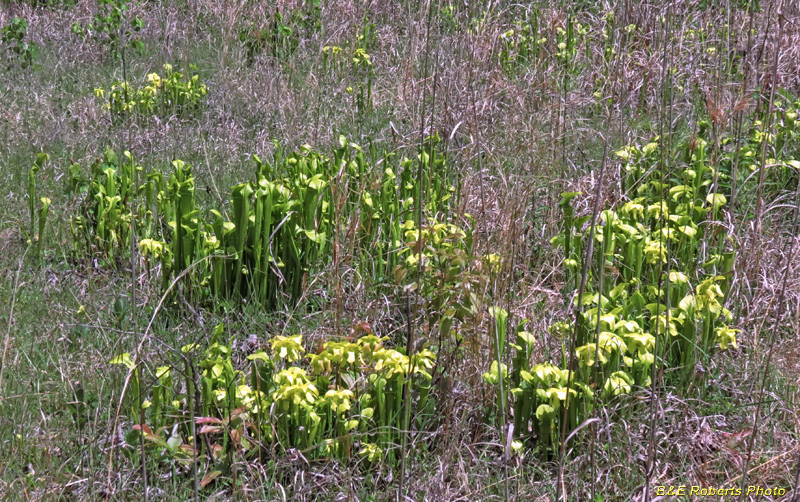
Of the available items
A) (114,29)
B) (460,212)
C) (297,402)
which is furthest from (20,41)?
(297,402)

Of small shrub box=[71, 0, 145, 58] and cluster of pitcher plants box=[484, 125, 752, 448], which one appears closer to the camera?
cluster of pitcher plants box=[484, 125, 752, 448]

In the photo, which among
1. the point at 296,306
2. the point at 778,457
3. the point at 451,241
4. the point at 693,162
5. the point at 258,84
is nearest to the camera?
the point at 778,457

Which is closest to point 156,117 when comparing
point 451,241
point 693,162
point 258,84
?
point 258,84

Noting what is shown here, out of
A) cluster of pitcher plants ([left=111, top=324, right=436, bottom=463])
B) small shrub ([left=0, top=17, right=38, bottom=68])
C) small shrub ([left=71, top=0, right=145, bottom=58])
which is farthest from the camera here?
small shrub ([left=71, top=0, right=145, bottom=58])

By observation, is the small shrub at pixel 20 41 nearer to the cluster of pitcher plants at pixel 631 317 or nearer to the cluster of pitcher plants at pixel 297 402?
the cluster of pitcher plants at pixel 297 402

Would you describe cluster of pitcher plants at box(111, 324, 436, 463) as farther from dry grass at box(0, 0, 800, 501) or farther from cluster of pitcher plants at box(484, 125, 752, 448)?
cluster of pitcher plants at box(484, 125, 752, 448)

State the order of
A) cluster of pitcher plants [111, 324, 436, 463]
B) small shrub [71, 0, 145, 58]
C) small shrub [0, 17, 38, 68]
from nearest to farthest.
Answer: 1. cluster of pitcher plants [111, 324, 436, 463]
2. small shrub [0, 17, 38, 68]
3. small shrub [71, 0, 145, 58]

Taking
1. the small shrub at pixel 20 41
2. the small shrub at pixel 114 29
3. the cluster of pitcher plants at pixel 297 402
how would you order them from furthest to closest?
the small shrub at pixel 114 29 → the small shrub at pixel 20 41 → the cluster of pitcher plants at pixel 297 402

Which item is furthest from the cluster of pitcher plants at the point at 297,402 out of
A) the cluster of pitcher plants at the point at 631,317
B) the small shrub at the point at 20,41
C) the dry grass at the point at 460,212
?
the small shrub at the point at 20,41

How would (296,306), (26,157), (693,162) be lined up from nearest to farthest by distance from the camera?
(296,306) < (693,162) < (26,157)

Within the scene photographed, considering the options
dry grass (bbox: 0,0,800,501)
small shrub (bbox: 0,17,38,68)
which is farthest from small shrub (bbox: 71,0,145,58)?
small shrub (bbox: 0,17,38,68)

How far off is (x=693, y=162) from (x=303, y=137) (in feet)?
6.53

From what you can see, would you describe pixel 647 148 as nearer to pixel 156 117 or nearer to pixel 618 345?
pixel 618 345

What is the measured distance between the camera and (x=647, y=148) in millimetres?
3285
